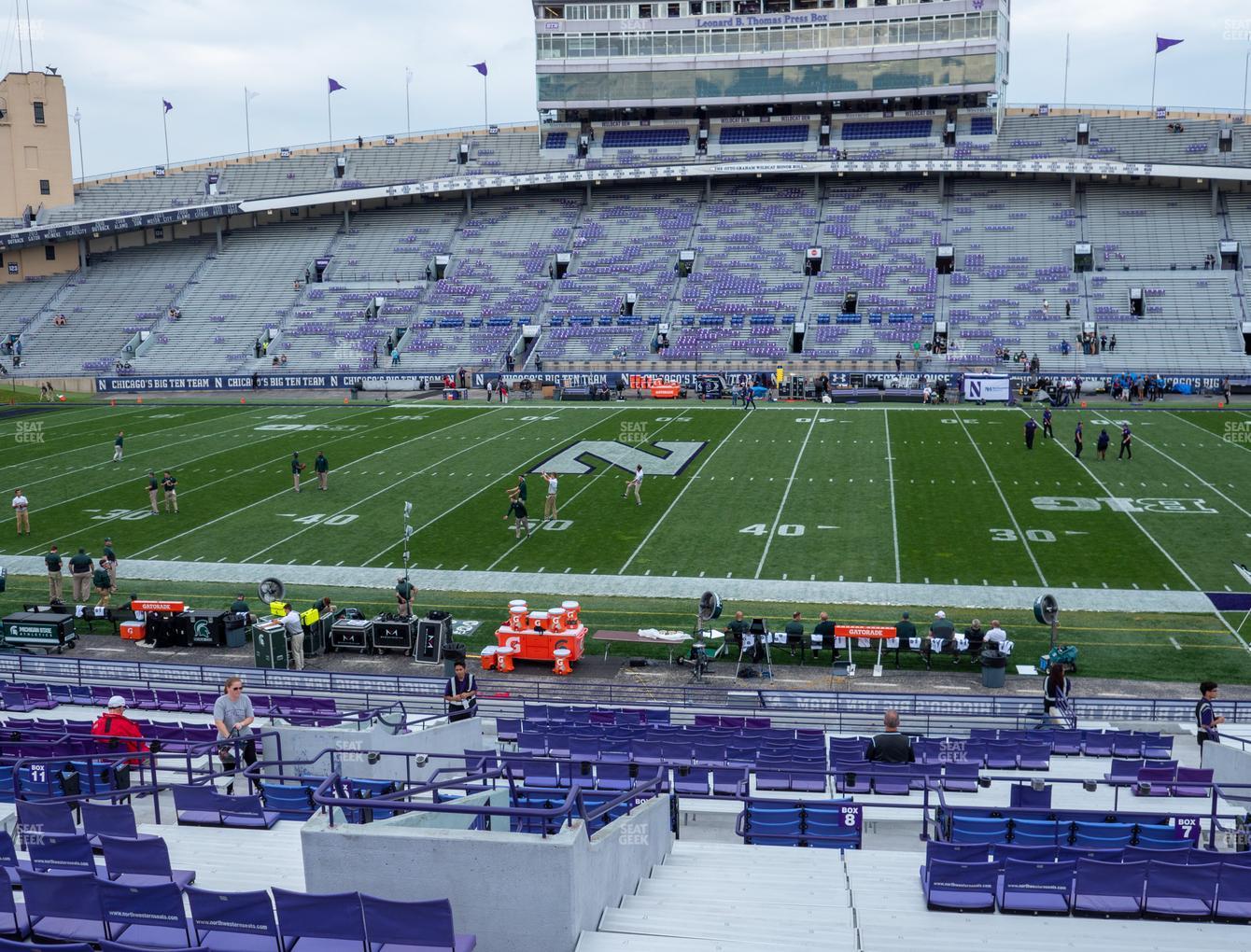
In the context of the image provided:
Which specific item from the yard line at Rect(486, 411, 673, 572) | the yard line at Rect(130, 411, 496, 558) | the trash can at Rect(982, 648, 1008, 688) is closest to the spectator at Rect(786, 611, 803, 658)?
the trash can at Rect(982, 648, 1008, 688)

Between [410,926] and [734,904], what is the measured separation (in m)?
2.48

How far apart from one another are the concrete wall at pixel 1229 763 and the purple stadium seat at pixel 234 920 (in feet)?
32.7

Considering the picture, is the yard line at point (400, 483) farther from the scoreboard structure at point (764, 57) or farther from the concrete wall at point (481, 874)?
the scoreboard structure at point (764, 57)

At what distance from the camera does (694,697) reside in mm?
20109

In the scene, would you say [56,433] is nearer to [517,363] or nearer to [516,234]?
[517,363]

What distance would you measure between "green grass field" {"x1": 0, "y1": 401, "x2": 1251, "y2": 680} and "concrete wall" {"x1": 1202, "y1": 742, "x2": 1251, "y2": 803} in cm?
833

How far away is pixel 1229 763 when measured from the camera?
12719mm

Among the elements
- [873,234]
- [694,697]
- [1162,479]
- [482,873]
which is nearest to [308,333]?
[873,234]

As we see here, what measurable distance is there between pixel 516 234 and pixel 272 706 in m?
66.8

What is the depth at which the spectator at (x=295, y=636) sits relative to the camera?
71.9 feet

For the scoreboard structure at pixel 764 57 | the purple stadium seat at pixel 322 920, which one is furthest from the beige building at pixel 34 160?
the purple stadium seat at pixel 322 920

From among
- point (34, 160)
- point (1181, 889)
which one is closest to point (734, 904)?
point (1181, 889)

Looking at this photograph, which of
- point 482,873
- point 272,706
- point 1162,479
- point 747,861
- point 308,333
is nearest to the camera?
point 482,873

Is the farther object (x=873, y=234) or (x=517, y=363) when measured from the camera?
(x=873, y=234)
